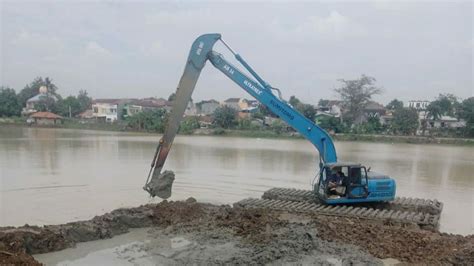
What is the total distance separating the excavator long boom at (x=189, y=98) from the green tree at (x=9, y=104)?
259ft

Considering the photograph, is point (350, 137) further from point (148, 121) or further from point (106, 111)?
point (106, 111)

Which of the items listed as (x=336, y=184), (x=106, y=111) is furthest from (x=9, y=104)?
(x=336, y=184)

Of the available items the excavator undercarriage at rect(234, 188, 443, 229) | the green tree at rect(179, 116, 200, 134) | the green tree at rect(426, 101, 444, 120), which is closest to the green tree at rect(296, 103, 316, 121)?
the green tree at rect(179, 116, 200, 134)

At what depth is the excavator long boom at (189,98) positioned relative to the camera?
34.0 ft

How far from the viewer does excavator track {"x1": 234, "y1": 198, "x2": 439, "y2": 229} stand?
32.0ft

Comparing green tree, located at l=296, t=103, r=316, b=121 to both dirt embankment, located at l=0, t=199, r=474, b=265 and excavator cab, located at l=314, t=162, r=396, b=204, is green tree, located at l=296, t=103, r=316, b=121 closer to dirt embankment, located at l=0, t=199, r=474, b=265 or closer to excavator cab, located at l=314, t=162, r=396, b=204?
excavator cab, located at l=314, t=162, r=396, b=204

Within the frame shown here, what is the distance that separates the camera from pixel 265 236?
8148mm

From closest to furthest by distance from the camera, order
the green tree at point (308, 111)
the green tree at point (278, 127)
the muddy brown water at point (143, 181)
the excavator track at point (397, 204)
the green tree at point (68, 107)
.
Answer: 1. the excavator track at point (397, 204)
2. the muddy brown water at point (143, 181)
3. the green tree at point (278, 127)
4. the green tree at point (308, 111)
5. the green tree at point (68, 107)

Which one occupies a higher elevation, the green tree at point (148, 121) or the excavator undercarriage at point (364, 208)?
the green tree at point (148, 121)

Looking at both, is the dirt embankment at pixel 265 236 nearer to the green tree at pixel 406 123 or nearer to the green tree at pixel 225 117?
the green tree at pixel 406 123

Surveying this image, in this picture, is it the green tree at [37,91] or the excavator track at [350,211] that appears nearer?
the excavator track at [350,211]

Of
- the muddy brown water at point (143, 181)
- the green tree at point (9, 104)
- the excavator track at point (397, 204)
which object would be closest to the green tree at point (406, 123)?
the muddy brown water at point (143, 181)

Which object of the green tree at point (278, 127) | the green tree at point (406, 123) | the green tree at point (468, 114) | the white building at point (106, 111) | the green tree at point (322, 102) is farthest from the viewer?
the green tree at point (322, 102)

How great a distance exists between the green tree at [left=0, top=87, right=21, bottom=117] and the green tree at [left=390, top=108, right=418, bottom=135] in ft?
219
